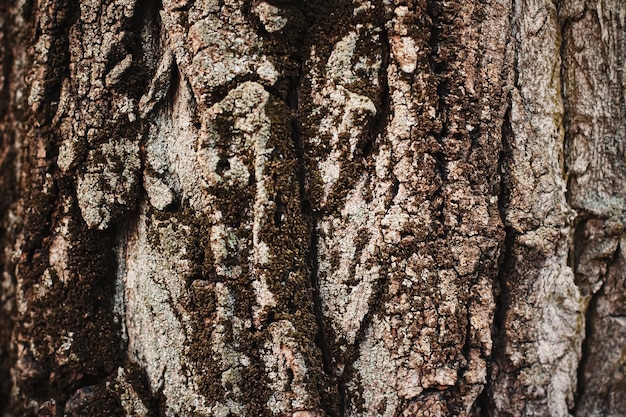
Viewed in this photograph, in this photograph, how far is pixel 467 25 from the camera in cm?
152

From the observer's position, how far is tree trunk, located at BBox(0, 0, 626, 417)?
1.49m

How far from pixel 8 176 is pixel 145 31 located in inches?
30.8

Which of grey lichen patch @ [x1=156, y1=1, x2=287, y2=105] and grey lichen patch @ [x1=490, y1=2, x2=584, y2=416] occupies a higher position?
grey lichen patch @ [x1=156, y1=1, x2=287, y2=105]

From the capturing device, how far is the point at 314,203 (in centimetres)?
154

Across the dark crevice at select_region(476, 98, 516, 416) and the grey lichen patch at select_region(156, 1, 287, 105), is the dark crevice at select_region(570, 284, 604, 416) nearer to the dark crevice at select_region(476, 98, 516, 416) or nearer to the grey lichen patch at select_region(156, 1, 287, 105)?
the dark crevice at select_region(476, 98, 516, 416)

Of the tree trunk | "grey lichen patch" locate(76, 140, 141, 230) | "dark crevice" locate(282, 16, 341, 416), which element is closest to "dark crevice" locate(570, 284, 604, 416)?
the tree trunk

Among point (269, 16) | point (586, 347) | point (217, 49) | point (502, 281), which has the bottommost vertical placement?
point (586, 347)

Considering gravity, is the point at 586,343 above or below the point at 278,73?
below

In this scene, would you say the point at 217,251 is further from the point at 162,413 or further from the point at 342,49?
the point at 342,49

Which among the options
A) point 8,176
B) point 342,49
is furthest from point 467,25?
point 8,176

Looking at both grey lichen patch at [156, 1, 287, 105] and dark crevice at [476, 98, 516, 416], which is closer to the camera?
grey lichen patch at [156, 1, 287, 105]

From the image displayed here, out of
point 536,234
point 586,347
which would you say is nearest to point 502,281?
point 536,234

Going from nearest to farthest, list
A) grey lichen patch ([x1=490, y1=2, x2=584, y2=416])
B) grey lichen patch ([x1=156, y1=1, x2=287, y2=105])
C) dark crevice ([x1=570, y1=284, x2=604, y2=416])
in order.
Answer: grey lichen patch ([x1=156, y1=1, x2=287, y2=105]) < grey lichen patch ([x1=490, y1=2, x2=584, y2=416]) < dark crevice ([x1=570, y1=284, x2=604, y2=416])

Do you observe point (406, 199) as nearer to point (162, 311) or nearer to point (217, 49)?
point (217, 49)
